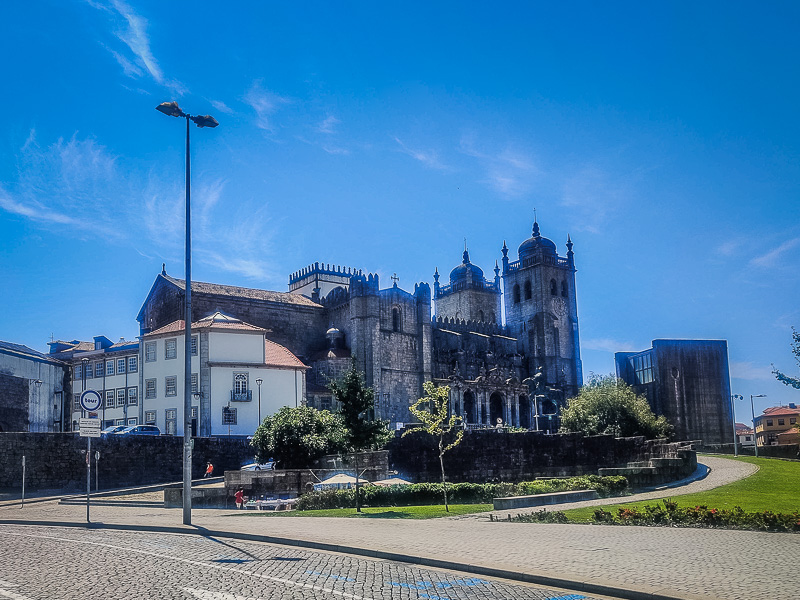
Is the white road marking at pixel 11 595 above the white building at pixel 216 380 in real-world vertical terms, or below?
below

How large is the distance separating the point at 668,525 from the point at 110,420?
51.0 metres

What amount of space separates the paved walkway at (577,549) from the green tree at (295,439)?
54.5 ft

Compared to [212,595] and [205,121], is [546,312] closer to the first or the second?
[205,121]

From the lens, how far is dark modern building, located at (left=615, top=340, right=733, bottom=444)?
3351 inches

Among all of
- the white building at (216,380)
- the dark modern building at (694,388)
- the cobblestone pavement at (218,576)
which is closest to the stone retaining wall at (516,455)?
the white building at (216,380)

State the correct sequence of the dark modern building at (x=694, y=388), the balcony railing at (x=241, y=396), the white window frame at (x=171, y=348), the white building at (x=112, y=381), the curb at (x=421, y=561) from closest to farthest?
1. the curb at (x=421, y=561)
2. the balcony railing at (x=241, y=396)
3. the white window frame at (x=171, y=348)
4. the white building at (x=112, y=381)
5. the dark modern building at (x=694, y=388)

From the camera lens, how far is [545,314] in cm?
10675

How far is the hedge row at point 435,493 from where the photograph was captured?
97.5 feet

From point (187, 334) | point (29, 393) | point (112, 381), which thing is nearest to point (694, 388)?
point (112, 381)

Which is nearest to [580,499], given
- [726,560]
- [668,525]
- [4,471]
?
[668,525]

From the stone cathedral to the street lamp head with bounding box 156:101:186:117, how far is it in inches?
1716

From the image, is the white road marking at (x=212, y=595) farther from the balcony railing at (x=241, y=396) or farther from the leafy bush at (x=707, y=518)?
the balcony railing at (x=241, y=396)

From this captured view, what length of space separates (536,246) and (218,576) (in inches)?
4145

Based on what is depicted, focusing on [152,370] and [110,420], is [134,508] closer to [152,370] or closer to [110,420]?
[152,370]
